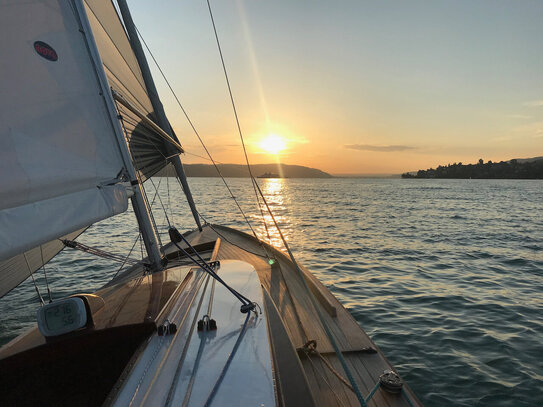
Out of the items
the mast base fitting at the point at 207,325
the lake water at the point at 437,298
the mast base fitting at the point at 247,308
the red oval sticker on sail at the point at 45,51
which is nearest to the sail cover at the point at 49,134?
the red oval sticker on sail at the point at 45,51

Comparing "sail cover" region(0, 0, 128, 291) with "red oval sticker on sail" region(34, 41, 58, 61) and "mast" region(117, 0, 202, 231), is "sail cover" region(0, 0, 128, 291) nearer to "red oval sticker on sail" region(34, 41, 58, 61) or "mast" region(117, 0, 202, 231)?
"red oval sticker on sail" region(34, 41, 58, 61)

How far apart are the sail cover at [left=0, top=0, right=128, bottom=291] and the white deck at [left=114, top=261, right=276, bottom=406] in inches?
44.8

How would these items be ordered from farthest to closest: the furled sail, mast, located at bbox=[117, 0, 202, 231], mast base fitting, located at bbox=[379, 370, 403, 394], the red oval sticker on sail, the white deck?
mast, located at bbox=[117, 0, 202, 231], the furled sail, mast base fitting, located at bbox=[379, 370, 403, 394], the red oval sticker on sail, the white deck

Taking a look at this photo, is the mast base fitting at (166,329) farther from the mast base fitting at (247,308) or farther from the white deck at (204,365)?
the mast base fitting at (247,308)

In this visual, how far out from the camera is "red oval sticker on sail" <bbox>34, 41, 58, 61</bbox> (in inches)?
102

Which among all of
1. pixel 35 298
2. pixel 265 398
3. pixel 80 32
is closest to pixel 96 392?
pixel 265 398

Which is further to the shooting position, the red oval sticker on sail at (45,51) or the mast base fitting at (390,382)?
the mast base fitting at (390,382)

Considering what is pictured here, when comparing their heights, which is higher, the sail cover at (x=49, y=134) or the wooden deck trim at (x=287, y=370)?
the sail cover at (x=49, y=134)

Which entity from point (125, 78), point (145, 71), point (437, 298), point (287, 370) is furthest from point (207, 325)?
point (437, 298)

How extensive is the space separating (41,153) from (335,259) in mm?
10652

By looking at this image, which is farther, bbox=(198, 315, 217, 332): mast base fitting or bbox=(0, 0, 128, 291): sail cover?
bbox=(198, 315, 217, 332): mast base fitting

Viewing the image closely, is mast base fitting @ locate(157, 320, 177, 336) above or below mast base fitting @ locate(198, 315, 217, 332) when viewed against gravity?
below

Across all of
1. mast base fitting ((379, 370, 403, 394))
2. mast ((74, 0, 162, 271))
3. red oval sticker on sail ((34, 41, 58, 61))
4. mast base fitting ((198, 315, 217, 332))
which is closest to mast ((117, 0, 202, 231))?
mast ((74, 0, 162, 271))

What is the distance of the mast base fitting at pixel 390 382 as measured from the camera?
2.85 m
